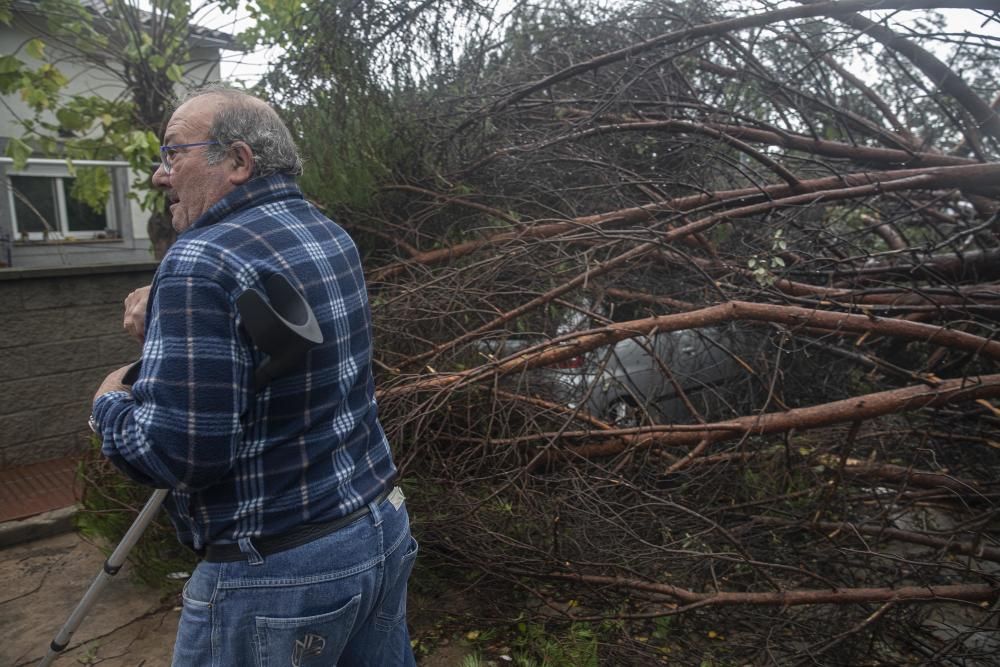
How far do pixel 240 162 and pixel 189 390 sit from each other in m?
0.49

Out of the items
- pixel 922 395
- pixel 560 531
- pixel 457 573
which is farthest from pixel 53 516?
pixel 922 395

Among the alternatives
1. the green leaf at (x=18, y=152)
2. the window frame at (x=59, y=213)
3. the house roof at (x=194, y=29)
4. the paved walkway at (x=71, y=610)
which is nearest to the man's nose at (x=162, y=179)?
the paved walkway at (x=71, y=610)

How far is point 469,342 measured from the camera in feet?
11.4

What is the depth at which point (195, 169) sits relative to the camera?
58.3 inches

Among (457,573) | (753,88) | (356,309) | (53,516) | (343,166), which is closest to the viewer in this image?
→ (356,309)

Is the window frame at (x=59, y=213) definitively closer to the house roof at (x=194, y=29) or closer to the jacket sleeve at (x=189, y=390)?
the house roof at (x=194, y=29)

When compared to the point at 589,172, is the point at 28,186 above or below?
below

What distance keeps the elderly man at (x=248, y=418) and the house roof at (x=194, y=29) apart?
3.95m

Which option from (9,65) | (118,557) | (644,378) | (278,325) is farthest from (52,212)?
(278,325)

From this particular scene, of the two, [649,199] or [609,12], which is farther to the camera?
[609,12]

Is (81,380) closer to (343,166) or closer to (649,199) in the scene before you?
(343,166)

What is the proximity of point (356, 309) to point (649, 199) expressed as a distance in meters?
3.33

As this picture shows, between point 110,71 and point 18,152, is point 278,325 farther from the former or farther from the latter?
point 110,71

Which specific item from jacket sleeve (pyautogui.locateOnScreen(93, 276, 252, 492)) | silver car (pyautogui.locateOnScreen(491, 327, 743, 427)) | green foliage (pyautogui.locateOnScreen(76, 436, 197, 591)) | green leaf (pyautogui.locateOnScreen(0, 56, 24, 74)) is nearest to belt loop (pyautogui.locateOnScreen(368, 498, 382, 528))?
jacket sleeve (pyautogui.locateOnScreen(93, 276, 252, 492))
